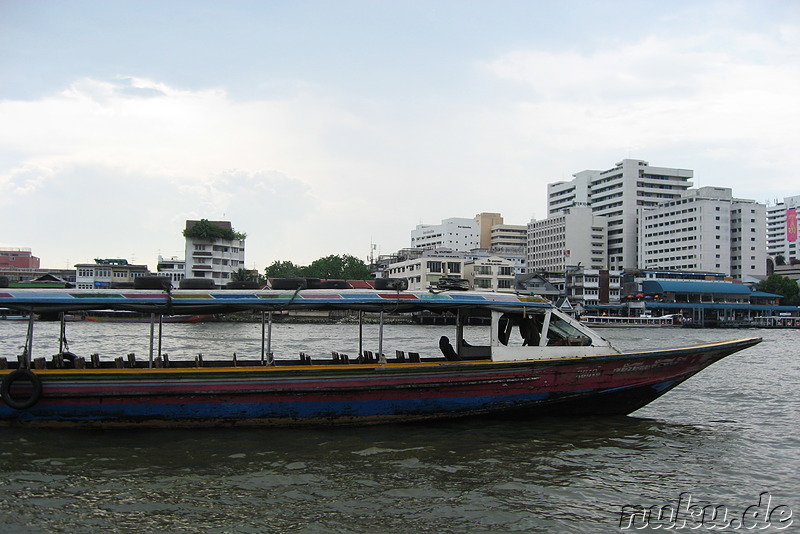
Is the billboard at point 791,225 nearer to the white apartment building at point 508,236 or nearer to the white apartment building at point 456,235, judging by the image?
the white apartment building at point 508,236

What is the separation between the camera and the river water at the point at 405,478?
22.5ft

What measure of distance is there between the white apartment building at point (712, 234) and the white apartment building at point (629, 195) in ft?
21.7

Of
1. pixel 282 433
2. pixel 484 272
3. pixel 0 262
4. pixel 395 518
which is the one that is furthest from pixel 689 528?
pixel 0 262

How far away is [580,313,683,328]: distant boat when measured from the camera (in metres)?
83.5

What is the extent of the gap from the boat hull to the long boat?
0.6 inches

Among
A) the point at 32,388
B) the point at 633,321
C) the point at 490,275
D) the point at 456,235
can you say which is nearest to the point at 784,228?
the point at 456,235

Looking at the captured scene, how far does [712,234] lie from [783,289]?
45.6ft

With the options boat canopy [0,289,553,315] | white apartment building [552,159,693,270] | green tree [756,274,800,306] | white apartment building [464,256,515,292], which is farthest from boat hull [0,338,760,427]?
white apartment building [552,159,693,270]

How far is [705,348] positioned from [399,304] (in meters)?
5.27

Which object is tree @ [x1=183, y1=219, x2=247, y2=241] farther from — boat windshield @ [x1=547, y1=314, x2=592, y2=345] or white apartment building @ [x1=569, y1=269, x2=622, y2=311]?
boat windshield @ [x1=547, y1=314, x2=592, y2=345]

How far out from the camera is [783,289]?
104 meters

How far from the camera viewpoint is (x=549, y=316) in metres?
10.8

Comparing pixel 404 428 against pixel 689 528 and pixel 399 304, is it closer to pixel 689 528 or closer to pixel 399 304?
pixel 399 304

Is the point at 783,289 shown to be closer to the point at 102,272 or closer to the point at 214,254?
the point at 214,254
